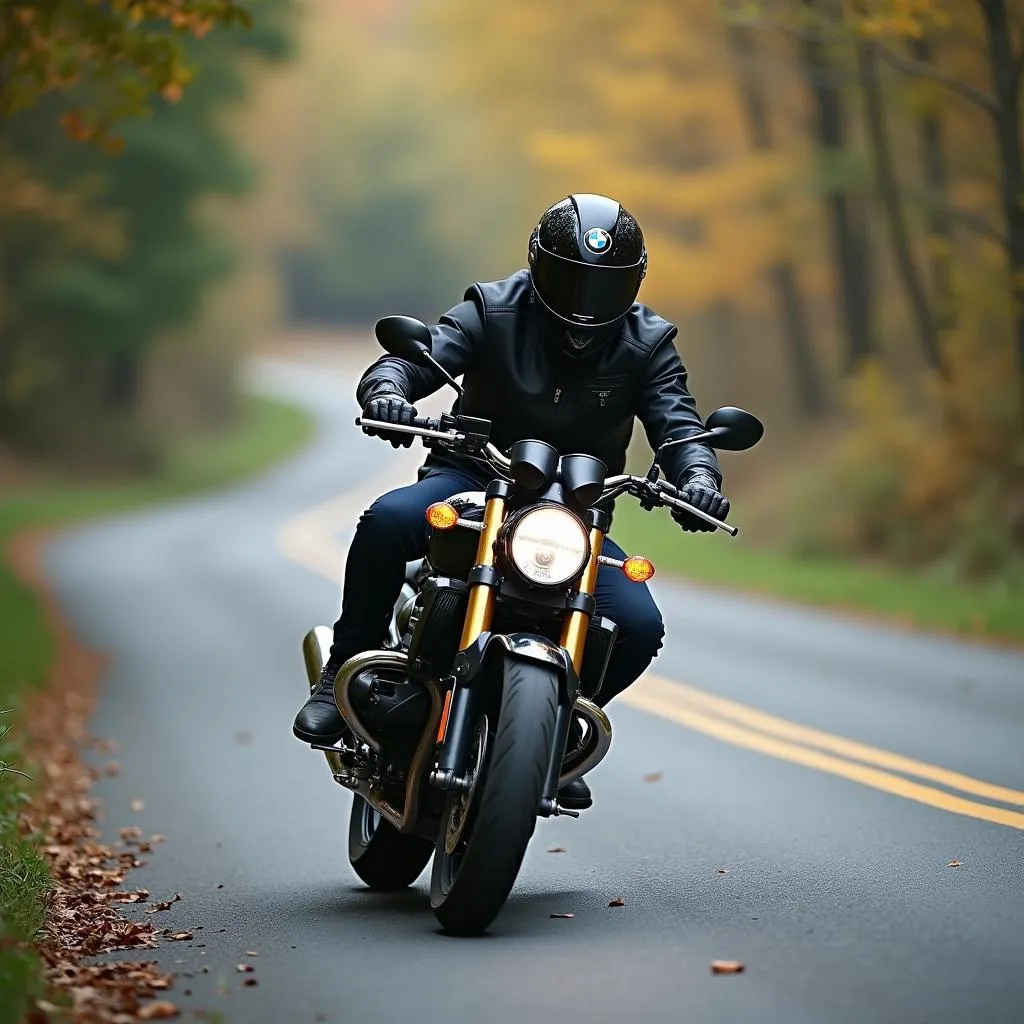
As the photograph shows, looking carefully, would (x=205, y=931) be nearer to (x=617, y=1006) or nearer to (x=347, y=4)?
(x=617, y=1006)

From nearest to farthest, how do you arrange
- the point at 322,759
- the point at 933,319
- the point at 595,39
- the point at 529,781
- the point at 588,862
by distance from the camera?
1. the point at 529,781
2. the point at 588,862
3. the point at 322,759
4. the point at 933,319
5. the point at 595,39

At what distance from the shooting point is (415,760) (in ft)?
21.2

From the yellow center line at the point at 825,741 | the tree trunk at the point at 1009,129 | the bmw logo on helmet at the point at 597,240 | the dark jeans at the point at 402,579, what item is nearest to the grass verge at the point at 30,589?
the dark jeans at the point at 402,579

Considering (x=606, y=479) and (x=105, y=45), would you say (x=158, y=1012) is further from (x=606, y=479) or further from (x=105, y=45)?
(x=105, y=45)

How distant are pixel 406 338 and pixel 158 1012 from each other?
7.20ft

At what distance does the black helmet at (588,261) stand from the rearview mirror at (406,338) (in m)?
0.48

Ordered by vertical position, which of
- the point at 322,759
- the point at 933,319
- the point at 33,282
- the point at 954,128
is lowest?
the point at 322,759

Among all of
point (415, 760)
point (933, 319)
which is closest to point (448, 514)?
point (415, 760)

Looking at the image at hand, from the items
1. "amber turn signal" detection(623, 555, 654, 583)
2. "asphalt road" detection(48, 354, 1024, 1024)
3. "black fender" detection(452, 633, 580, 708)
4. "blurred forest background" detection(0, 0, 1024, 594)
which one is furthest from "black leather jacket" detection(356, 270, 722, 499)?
"blurred forest background" detection(0, 0, 1024, 594)

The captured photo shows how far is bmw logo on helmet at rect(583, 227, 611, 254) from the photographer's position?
6.46 m

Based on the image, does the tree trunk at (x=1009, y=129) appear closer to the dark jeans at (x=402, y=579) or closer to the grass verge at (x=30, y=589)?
the grass verge at (x=30, y=589)

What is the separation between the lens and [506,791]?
581 cm

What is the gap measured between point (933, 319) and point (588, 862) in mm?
20196

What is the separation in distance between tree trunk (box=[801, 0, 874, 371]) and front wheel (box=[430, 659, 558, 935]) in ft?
78.7
